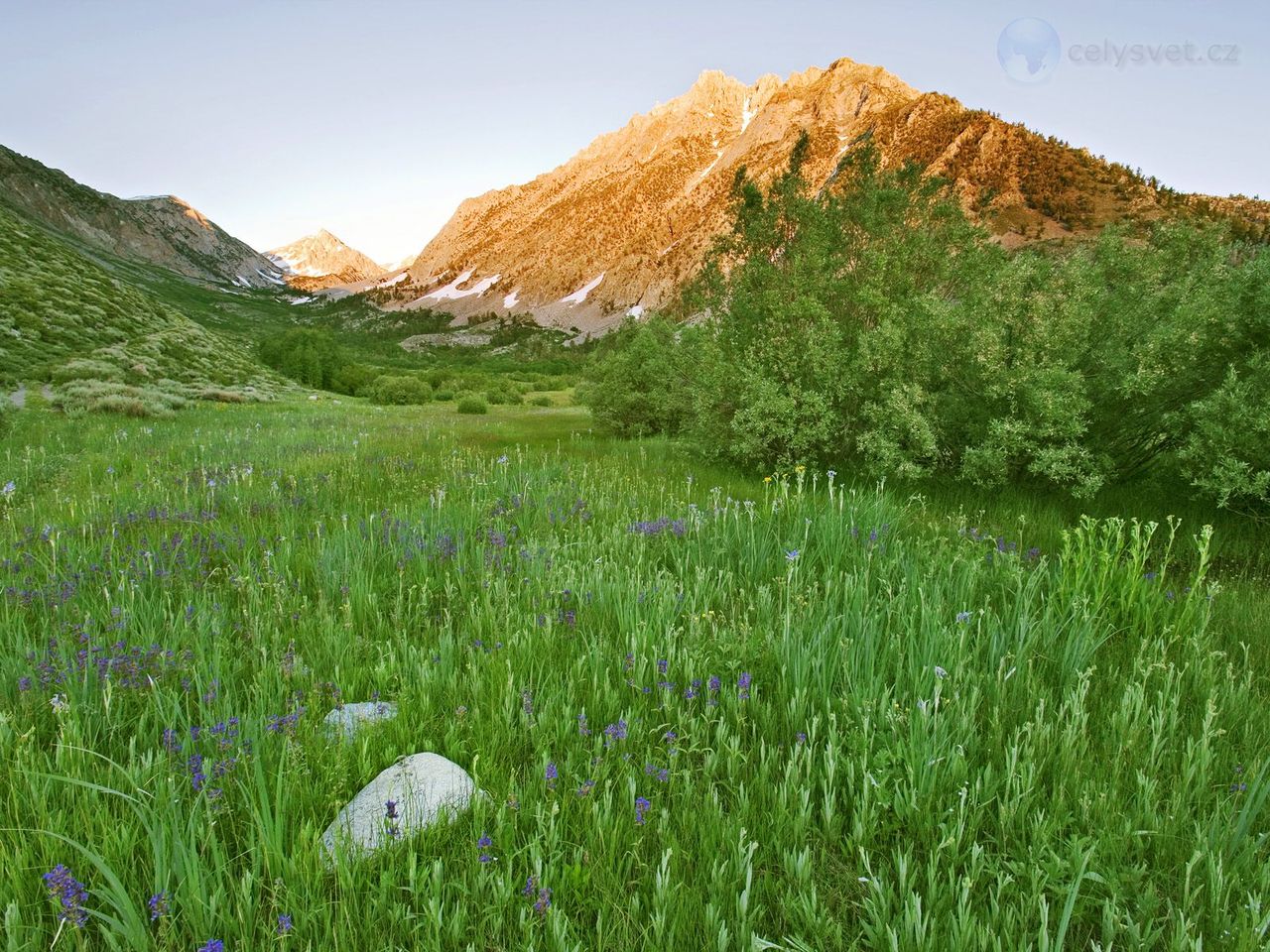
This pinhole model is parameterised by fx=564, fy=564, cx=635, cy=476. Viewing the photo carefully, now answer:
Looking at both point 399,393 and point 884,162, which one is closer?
point 399,393

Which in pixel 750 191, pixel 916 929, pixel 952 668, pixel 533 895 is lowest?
pixel 533 895

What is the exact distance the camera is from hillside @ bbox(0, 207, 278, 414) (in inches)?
716

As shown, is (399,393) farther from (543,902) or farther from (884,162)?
(884,162)

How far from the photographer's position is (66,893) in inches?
60.6

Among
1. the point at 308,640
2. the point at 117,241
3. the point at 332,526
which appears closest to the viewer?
the point at 308,640

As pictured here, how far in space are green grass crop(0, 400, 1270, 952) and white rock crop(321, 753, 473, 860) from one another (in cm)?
8

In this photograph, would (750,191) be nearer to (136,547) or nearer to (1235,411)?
(1235,411)

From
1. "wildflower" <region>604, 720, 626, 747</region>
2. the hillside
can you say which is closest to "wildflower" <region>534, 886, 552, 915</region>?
"wildflower" <region>604, 720, 626, 747</region>

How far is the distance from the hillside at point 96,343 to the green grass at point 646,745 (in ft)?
59.3

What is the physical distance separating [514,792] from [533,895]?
397 mm

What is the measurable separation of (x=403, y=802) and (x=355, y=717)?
65 centimetres

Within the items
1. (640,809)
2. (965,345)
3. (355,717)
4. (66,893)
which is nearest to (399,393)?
(965,345)

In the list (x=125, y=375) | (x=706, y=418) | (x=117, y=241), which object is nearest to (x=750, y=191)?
(x=706, y=418)

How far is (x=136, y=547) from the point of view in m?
4.41
